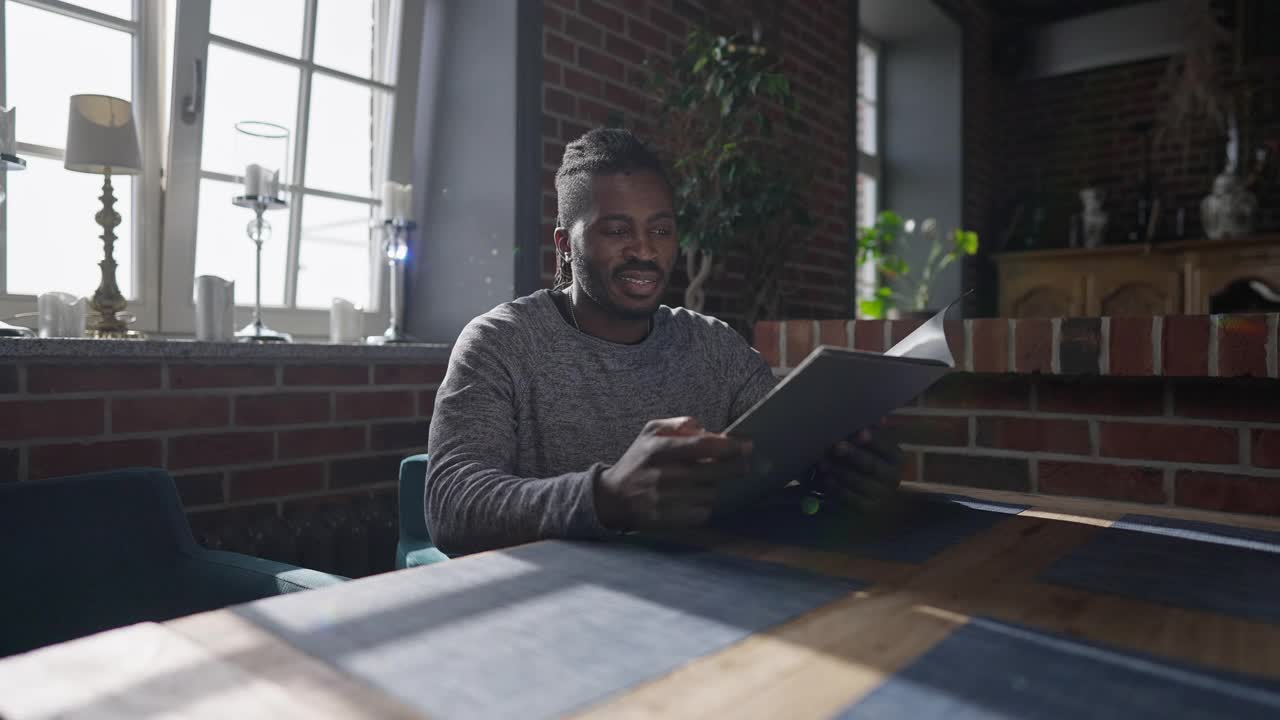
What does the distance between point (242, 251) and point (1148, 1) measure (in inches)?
200

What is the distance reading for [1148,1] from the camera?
5.01 meters

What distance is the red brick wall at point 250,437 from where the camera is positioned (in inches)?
62.6

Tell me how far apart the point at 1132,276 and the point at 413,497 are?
4.44 meters

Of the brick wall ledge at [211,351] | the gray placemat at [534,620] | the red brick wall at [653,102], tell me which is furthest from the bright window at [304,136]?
the gray placemat at [534,620]

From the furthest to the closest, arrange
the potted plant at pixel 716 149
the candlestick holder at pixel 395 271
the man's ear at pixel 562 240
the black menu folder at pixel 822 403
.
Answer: the potted plant at pixel 716 149
the candlestick holder at pixel 395 271
the man's ear at pixel 562 240
the black menu folder at pixel 822 403

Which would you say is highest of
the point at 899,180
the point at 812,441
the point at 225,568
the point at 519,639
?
the point at 899,180

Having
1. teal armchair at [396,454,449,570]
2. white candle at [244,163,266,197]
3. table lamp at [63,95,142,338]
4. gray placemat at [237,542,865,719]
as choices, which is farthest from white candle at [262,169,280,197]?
gray placemat at [237,542,865,719]

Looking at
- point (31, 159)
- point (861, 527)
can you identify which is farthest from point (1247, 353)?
point (31, 159)

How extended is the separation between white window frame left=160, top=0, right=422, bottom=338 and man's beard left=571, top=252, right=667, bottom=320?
1115 millimetres

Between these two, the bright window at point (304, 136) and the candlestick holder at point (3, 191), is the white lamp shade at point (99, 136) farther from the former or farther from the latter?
the bright window at point (304, 136)

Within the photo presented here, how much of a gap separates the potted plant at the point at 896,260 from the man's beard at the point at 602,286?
2.09 meters

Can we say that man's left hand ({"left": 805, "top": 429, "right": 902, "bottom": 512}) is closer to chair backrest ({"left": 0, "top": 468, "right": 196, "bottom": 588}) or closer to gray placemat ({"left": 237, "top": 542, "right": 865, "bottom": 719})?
gray placemat ({"left": 237, "top": 542, "right": 865, "bottom": 719})

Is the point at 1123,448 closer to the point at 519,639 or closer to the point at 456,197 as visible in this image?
the point at 519,639

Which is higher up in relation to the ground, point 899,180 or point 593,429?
point 899,180
